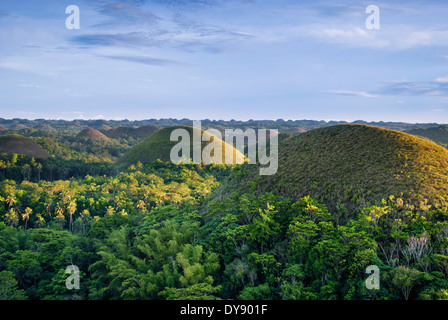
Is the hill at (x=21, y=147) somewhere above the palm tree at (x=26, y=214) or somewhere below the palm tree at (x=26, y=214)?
above

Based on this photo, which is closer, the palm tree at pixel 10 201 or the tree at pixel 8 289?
the tree at pixel 8 289

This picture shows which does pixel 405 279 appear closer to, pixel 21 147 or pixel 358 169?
pixel 358 169

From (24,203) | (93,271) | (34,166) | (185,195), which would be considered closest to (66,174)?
(34,166)

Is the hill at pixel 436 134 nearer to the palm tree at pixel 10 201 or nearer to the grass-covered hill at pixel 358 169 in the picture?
the grass-covered hill at pixel 358 169

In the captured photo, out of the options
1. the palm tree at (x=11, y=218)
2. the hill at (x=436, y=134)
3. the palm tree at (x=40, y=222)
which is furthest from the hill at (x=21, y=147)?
the hill at (x=436, y=134)

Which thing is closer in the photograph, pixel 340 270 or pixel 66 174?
pixel 340 270

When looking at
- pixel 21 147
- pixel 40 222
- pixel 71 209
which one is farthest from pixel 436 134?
pixel 21 147
